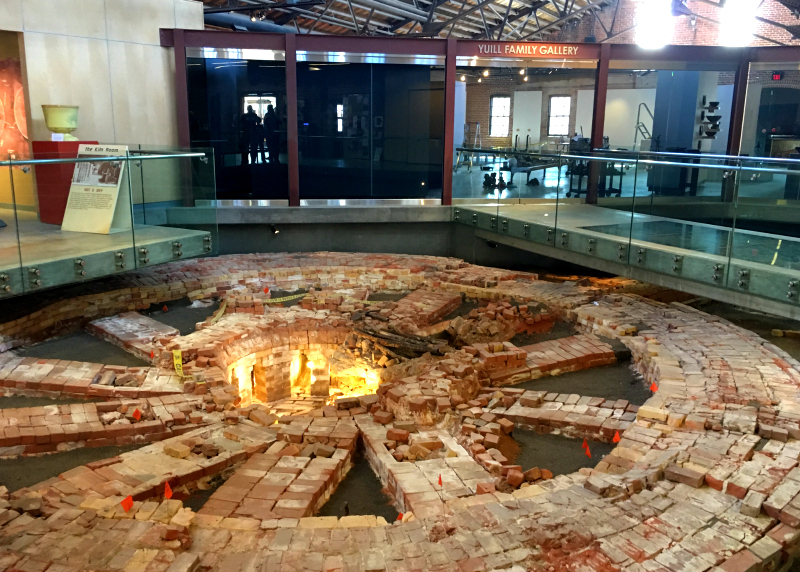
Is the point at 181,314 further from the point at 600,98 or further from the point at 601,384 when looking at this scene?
the point at 600,98

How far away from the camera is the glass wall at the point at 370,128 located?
11.7 meters

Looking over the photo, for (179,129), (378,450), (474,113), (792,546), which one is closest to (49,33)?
A: (179,129)

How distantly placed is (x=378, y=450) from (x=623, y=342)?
3664 mm

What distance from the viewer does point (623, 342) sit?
25.2 ft

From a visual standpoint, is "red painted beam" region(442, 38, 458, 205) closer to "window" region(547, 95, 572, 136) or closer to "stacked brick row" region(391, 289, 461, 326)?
"window" region(547, 95, 572, 136)

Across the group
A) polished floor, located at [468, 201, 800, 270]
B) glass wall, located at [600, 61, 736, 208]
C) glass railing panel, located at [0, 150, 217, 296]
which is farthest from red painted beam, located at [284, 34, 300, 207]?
glass wall, located at [600, 61, 736, 208]

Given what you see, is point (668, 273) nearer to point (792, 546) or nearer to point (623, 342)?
point (623, 342)

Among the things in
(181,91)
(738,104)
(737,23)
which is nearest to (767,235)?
(738,104)

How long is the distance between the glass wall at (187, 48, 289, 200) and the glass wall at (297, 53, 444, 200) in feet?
1.32

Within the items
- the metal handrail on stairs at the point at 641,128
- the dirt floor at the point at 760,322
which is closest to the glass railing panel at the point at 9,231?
the dirt floor at the point at 760,322

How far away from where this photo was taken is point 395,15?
1911 cm

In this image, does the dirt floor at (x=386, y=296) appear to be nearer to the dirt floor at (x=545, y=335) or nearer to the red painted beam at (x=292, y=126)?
the dirt floor at (x=545, y=335)

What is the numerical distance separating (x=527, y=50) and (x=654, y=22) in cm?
1773

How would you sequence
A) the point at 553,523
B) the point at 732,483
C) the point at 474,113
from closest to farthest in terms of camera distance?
1. the point at 553,523
2. the point at 732,483
3. the point at 474,113
